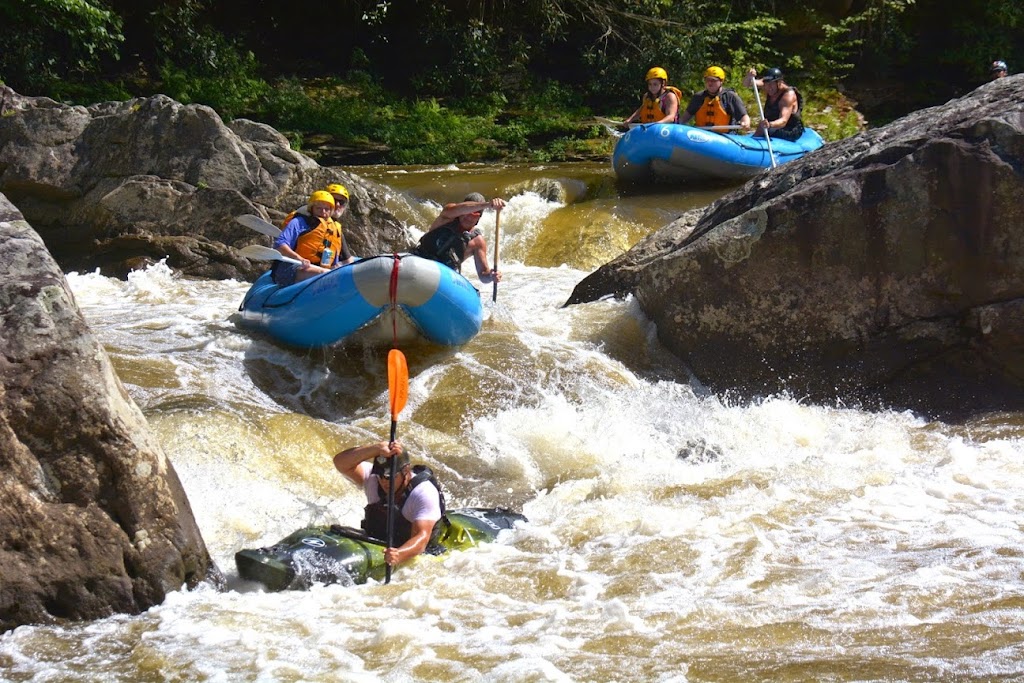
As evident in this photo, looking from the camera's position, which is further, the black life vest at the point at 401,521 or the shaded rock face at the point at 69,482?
the black life vest at the point at 401,521

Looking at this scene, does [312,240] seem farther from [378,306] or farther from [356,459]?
[356,459]

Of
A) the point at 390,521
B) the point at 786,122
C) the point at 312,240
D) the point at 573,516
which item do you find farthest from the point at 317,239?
the point at 786,122

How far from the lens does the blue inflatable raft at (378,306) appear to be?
7418mm

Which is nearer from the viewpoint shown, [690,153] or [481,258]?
[481,258]

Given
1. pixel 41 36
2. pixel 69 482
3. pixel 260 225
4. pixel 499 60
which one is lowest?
pixel 69 482

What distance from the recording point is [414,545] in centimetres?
489

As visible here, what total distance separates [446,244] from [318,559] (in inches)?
155

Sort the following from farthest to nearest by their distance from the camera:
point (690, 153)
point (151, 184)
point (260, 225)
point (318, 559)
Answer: point (690, 153), point (151, 184), point (260, 225), point (318, 559)

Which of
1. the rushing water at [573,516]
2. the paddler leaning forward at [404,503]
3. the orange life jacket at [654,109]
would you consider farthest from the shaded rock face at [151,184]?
the paddler leaning forward at [404,503]

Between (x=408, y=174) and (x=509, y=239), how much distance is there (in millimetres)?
2958

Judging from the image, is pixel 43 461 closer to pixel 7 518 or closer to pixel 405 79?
pixel 7 518

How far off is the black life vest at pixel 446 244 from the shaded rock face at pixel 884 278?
143cm

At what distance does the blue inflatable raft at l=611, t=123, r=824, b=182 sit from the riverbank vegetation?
3.27 meters

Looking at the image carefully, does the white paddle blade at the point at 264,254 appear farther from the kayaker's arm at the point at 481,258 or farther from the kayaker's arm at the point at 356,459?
the kayaker's arm at the point at 356,459
